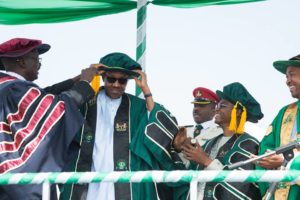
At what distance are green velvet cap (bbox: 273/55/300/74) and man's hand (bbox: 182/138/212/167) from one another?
92 cm

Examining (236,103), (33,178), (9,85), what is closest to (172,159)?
(236,103)

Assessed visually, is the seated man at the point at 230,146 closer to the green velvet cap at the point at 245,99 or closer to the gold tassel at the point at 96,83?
the green velvet cap at the point at 245,99

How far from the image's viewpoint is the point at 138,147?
6109mm

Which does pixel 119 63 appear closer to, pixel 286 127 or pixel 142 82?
pixel 142 82

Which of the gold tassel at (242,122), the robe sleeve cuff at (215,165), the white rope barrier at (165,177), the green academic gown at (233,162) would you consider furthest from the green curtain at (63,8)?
the white rope barrier at (165,177)

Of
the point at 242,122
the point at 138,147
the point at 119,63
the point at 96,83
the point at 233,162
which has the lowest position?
the point at 233,162

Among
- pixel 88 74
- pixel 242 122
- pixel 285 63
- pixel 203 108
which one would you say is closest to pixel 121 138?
pixel 88 74

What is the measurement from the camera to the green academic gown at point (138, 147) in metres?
6.01

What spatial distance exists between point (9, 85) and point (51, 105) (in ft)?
1.09

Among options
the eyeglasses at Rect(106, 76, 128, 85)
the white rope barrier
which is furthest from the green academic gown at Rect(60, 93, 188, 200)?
the white rope barrier

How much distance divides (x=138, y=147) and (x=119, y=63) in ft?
2.26

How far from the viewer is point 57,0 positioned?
771 cm

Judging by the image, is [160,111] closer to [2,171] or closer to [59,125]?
[59,125]

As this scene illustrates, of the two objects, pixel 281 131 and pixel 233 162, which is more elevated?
pixel 281 131
